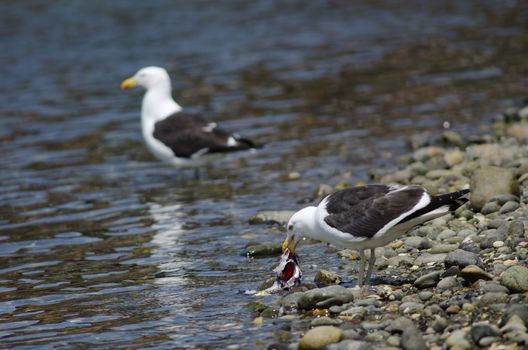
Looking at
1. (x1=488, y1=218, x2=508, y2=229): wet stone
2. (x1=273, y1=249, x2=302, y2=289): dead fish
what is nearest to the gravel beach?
(x1=488, y1=218, x2=508, y2=229): wet stone

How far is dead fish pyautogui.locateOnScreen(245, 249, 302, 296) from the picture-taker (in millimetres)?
7723

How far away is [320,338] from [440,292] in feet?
4.22

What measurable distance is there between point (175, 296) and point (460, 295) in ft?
8.01

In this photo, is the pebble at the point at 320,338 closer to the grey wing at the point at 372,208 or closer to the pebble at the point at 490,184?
the grey wing at the point at 372,208

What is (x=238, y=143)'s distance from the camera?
12.6m

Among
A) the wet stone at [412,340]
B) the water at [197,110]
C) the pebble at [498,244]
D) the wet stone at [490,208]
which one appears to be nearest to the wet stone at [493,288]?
the wet stone at [412,340]

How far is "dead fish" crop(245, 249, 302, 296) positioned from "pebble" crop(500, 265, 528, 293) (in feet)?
5.92

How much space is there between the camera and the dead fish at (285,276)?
7.72 metres

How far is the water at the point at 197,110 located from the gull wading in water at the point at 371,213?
91 cm

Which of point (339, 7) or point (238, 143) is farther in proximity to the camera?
point (339, 7)

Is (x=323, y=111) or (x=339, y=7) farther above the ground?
(x=339, y=7)

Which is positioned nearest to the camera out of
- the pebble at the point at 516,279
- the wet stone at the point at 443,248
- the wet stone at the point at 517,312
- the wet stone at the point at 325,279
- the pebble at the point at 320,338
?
the wet stone at the point at 517,312

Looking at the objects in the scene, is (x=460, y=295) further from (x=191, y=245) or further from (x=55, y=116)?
(x=55, y=116)

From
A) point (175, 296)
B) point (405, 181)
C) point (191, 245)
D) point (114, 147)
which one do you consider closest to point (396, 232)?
point (175, 296)
